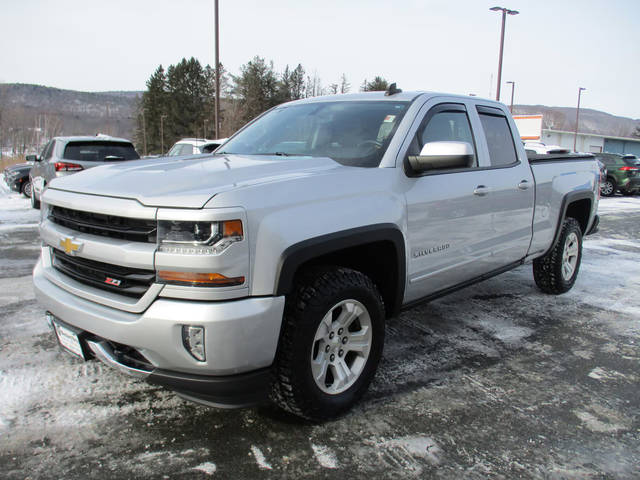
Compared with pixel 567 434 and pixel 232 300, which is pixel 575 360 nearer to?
pixel 567 434

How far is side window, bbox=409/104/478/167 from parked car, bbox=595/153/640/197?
17.7 meters

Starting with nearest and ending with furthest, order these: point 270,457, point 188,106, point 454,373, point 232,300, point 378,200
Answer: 1. point 232,300
2. point 270,457
3. point 378,200
4. point 454,373
5. point 188,106

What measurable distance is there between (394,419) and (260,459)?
31.3 inches

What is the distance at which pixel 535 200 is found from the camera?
4402 mm

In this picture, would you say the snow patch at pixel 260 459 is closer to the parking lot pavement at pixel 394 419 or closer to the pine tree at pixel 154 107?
the parking lot pavement at pixel 394 419

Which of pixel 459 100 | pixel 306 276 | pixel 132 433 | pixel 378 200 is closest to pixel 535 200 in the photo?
pixel 459 100

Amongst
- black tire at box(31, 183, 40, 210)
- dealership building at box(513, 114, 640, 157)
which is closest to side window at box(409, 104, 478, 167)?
black tire at box(31, 183, 40, 210)

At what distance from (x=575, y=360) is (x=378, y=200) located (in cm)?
209

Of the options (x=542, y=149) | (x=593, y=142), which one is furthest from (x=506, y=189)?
(x=593, y=142)

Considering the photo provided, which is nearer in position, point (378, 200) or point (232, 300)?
point (232, 300)

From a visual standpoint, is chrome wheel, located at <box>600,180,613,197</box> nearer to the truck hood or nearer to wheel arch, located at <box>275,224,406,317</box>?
wheel arch, located at <box>275,224,406,317</box>

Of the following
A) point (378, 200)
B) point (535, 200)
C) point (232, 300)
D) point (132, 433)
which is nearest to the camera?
point (232, 300)

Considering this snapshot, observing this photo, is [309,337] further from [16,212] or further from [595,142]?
[595,142]

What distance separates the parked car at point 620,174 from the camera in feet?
62.1
